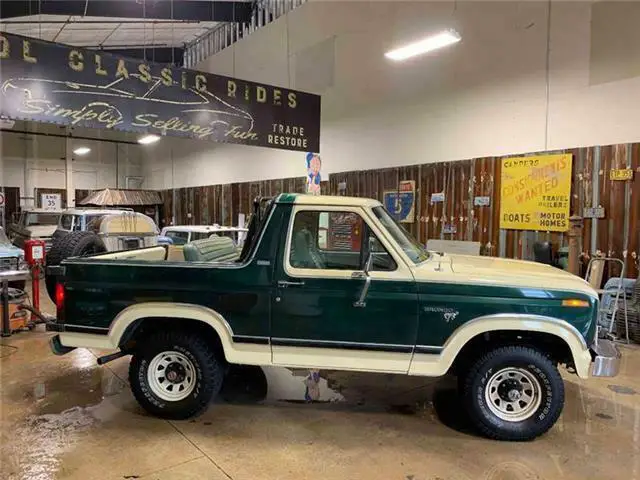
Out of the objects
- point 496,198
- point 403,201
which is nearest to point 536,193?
A: point 496,198

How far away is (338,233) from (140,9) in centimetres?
995

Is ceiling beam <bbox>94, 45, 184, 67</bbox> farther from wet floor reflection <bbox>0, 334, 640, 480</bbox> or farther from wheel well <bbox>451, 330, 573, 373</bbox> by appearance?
wheel well <bbox>451, 330, 573, 373</bbox>

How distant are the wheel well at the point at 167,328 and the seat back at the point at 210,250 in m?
0.56

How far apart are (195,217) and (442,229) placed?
35.3ft

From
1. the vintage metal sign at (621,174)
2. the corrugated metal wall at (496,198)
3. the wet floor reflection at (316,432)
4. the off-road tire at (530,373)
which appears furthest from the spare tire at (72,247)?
the vintage metal sign at (621,174)

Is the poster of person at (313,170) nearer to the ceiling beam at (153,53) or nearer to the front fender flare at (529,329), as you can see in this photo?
the front fender flare at (529,329)

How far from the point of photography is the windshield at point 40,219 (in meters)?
14.7

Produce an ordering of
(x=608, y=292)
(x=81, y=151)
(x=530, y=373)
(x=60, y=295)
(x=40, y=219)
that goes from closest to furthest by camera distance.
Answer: (x=530, y=373), (x=60, y=295), (x=608, y=292), (x=40, y=219), (x=81, y=151)

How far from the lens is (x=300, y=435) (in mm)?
3543

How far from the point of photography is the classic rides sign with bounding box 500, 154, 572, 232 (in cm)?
725

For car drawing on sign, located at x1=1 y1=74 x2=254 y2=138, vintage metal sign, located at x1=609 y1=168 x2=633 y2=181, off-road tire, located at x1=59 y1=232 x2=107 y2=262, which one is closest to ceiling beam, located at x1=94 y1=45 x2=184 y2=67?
car drawing on sign, located at x1=1 y1=74 x2=254 y2=138

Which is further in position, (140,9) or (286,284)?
(140,9)

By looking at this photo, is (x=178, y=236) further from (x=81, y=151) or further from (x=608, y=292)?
(x=81, y=151)

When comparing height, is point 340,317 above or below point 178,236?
below
